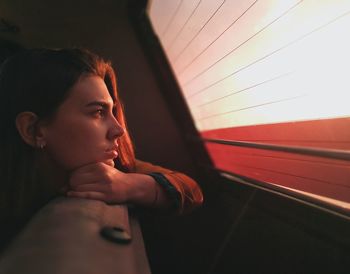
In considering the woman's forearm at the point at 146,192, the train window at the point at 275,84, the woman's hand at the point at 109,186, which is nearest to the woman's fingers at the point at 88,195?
the woman's hand at the point at 109,186

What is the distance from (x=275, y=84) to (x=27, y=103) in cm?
95

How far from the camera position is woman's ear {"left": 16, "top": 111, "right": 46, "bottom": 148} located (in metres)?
1.00

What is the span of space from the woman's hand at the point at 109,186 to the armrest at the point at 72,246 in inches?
4.2

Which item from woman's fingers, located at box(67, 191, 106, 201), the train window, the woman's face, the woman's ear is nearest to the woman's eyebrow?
the woman's face

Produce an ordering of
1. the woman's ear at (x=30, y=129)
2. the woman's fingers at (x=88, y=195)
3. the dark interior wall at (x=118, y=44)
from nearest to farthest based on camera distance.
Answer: the woman's fingers at (x=88, y=195)
the woman's ear at (x=30, y=129)
the dark interior wall at (x=118, y=44)

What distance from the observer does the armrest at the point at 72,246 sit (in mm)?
547

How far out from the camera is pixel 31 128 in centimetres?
101

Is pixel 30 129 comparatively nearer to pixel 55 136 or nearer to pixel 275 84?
pixel 55 136

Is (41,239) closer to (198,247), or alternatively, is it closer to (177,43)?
(198,247)

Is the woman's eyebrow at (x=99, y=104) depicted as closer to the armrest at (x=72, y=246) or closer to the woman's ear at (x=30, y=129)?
the woman's ear at (x=30, y=129)

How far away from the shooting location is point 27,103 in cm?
101

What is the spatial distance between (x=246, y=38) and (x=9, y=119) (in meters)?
0.99

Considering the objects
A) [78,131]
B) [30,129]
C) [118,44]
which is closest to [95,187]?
[78,131]

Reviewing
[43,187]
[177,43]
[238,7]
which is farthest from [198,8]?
[43,187]
